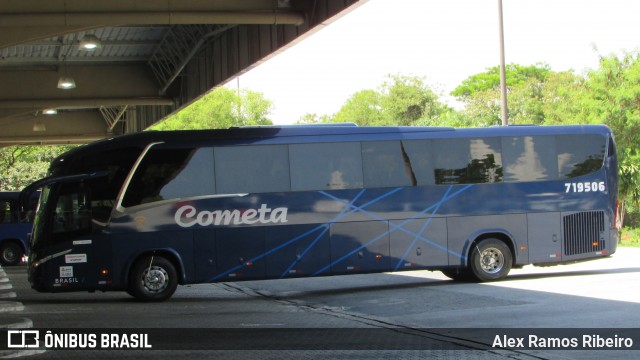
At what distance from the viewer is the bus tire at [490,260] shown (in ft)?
65.1

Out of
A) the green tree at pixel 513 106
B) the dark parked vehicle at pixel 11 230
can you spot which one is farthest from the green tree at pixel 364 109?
the dark parked vehicle at pixel 11 230

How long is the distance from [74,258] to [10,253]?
18157 mm

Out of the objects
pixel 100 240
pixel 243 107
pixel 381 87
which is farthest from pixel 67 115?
pixel 381 87

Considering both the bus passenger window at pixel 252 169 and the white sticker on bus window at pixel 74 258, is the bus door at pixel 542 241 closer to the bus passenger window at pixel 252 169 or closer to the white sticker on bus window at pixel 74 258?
the bus passenger window at pixel 252 169

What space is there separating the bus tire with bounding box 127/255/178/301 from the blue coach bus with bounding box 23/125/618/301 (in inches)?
1.1

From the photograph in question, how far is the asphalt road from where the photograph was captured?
10773 mm

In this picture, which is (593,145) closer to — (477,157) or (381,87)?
(477,157)

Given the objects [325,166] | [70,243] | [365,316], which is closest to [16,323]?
[70,243]

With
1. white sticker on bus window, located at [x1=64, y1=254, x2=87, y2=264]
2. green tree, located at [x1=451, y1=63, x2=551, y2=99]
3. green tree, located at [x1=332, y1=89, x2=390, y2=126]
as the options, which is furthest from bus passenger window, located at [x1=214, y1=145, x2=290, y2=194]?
green tree, located at [x1=451, y1=63, x2=551, y2=99]

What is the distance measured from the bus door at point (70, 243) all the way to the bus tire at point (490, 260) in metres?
8.04

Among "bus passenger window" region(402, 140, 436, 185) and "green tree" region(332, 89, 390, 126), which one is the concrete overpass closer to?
"bus passenger window" region(402, 140, 436, 185)

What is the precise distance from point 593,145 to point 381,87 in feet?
264

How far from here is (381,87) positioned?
3954 inches

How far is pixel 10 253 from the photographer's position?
1359 inches
